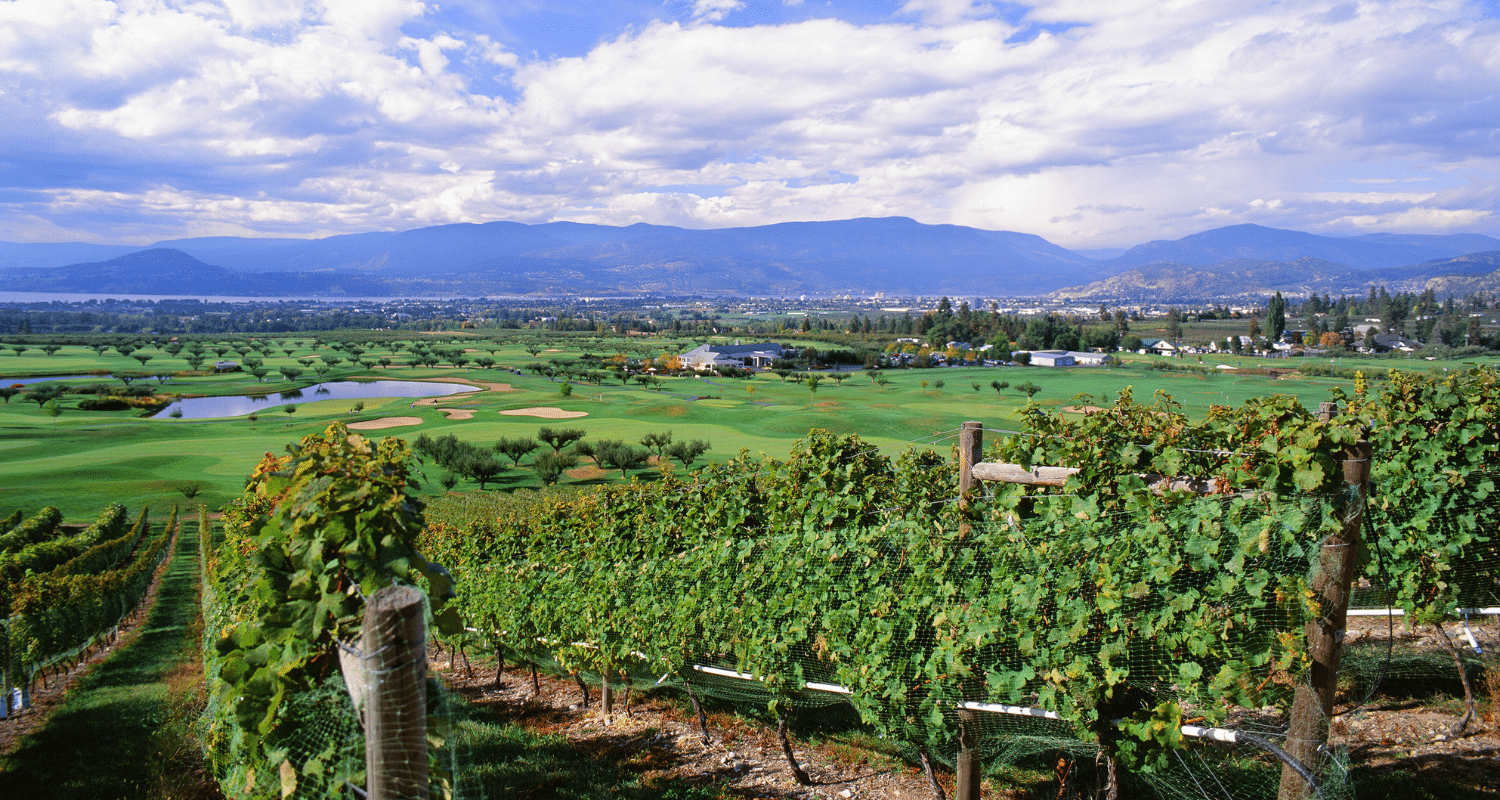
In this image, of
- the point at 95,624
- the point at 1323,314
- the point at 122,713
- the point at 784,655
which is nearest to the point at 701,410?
the point at 95,624

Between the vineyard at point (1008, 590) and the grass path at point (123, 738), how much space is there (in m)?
1.56

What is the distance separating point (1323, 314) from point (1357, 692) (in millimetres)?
178892

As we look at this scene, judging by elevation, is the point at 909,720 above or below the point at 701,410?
above

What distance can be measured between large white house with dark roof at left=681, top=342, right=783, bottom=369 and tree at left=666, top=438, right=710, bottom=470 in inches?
2369

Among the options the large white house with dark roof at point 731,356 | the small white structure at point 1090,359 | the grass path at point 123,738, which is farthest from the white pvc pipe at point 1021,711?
the small white structure at point 1090,359

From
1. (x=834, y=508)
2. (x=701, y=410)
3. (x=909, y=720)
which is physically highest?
(x=834, y=508)

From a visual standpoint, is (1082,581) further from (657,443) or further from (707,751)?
(657,443)

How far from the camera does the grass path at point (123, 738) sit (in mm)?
7074

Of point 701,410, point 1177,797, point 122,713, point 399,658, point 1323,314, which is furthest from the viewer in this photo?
point 1323,314

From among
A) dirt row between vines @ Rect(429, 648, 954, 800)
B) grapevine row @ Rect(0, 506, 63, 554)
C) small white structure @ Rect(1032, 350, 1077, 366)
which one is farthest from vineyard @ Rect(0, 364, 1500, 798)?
small white structure @ Rect(1032, 350, 1077, 366)

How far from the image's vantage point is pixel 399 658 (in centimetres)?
238

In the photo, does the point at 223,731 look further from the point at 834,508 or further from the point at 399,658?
the point at 834,508

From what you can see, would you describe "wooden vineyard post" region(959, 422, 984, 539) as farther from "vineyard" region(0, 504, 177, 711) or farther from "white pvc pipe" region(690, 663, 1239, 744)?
"vineyard" region(0, 504, 177, 711)

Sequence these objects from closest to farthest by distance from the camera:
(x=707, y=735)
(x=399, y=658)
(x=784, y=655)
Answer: (x=399, y=658) → (x=784, y=655) → (x=707, y=735)
